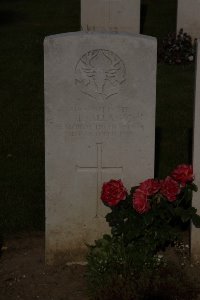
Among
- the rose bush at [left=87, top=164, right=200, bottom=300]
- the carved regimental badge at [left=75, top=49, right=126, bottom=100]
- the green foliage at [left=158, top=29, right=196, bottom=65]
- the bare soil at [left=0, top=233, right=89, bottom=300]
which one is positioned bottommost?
the bare soil at [left=0, top=233, right=89, bottom=300]

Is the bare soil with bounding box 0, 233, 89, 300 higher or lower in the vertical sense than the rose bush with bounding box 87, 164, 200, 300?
lower

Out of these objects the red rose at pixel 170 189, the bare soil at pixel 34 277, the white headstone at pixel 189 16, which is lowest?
the bare soil at pixel 34 277

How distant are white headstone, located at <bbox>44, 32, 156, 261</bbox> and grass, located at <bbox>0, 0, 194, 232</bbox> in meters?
0.98

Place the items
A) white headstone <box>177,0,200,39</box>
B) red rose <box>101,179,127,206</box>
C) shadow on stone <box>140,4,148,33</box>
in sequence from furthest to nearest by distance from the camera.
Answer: shadow on stone <box>140,4,148,33</box> < white headstone <box>177,0,200,39</box> < red rose <box>101,179,127,206</box>

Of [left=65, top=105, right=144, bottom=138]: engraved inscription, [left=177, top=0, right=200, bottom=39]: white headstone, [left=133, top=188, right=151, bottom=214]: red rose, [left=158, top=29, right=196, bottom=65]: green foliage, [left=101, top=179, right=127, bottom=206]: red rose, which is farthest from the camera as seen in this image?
[left=177, top=0, right=200, bottom=39]: white headstone

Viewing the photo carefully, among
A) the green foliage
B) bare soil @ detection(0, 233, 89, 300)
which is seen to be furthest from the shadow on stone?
bare soil @ detection(0, 233, 89, 300)

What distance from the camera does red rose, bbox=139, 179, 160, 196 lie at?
5234mm

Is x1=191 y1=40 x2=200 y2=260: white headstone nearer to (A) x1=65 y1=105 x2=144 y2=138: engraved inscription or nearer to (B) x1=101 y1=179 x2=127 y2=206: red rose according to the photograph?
(A) x1=65 y1=105 x2=144 y2=138: engraved inscription

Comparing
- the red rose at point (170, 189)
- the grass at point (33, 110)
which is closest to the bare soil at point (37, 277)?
the grass at point (33, 110)

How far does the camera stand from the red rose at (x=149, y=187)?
523 cm

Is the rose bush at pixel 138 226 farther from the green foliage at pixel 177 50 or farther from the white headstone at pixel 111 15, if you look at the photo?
the white headstone at pixel 111 15

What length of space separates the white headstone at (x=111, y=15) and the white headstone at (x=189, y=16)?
0.84 metres

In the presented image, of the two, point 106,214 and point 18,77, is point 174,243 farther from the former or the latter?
point 18,77

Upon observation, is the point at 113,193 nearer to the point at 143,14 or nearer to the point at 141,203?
the point at 141,203
